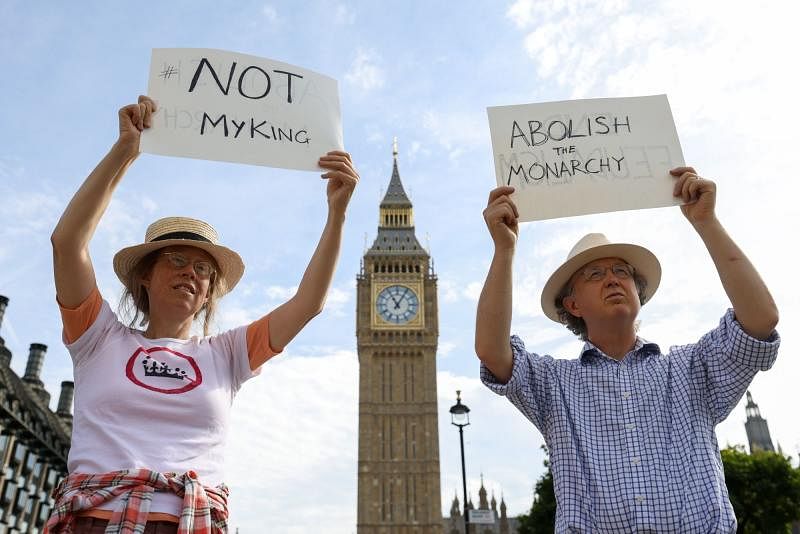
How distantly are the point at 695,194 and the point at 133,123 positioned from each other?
111 inches

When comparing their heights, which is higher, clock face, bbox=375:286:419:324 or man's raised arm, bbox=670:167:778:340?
clock face, bbox=375:286:419:324

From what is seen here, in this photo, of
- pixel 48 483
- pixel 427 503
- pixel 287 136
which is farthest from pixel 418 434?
pixel 287 136

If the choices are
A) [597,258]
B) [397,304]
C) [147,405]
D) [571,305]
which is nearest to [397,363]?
[397,304]

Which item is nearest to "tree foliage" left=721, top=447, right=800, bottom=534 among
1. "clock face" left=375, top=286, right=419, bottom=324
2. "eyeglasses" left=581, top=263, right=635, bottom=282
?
"eyeglasses" left=581, top=263, right=635, bottom=282

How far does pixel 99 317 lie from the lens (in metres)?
3.34

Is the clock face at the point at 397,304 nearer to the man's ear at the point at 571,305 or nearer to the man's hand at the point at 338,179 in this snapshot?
the man's ear at the point at 571,305

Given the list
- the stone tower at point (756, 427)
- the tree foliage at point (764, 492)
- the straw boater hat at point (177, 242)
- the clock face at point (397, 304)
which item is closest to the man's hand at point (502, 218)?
the straw boater hat at point (177, 242)

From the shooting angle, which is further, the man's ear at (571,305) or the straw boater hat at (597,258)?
the man's ear at (571,305)

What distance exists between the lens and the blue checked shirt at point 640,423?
3.08 metres

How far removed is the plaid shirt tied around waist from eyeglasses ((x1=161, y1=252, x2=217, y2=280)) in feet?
3.63

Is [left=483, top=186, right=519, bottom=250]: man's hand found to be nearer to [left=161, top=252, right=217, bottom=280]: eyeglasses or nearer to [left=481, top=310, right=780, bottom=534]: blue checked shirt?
[left=481, top=310, right=780, bottom=534]: blue checked shirt

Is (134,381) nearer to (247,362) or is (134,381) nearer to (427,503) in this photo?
(247,362)

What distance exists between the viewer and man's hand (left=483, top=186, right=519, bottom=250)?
11.4 ft

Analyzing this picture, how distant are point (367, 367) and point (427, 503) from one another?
11.3m
